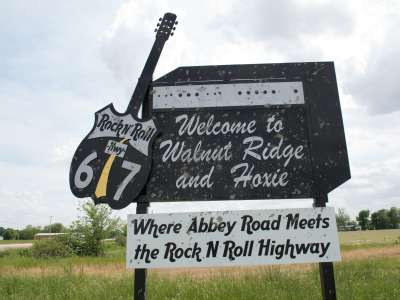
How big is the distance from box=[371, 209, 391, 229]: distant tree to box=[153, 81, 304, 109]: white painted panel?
4802 inches

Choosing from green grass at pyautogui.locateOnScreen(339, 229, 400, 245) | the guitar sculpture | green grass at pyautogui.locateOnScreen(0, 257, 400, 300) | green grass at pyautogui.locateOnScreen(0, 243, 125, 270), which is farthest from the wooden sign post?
green grass at pyautogui.locateOnScreen(339, 229, 400, 245)

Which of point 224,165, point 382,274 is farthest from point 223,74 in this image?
point 382,274

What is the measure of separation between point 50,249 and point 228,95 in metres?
26.7

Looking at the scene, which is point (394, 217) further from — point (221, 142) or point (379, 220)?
point (221, 142)

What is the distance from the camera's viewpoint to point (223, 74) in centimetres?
494

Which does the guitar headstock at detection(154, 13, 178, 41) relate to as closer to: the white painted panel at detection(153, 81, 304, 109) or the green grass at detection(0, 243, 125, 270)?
the white painted panel at detection(153, 81, 304, 109)

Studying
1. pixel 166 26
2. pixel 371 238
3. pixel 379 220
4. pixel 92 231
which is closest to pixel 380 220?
pixel 379 220

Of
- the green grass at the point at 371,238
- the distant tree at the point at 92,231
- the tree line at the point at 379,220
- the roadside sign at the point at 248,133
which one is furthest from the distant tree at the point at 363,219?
the roadside sign at the point at 248,133

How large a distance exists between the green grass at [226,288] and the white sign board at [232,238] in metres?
2.95

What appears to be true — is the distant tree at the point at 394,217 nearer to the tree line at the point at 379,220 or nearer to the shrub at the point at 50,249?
the tree line at the point at 379,220

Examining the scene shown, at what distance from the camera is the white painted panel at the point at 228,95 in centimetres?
484

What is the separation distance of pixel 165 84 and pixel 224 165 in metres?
1.47

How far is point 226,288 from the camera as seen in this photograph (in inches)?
298

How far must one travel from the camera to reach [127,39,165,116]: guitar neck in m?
4.81
